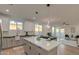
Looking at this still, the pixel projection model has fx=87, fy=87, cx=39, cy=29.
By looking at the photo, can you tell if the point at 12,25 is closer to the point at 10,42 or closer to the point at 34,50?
the point at 10,42

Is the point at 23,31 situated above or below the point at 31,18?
below

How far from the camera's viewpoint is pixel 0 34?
3.94 feet

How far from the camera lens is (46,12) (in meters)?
1.22

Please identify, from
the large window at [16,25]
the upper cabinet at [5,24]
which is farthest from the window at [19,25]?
the upper cabinet at [5,24]

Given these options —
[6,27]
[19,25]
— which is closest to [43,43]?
[19,25]

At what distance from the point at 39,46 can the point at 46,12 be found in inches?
20.0

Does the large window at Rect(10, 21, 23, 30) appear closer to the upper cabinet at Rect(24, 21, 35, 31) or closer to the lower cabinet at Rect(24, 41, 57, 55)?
the upper cabinet at Rect(24, 21, 35, 31)

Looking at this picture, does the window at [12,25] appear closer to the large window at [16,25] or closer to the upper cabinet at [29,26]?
the large window at [16,25]

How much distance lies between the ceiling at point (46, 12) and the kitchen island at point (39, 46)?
310mm

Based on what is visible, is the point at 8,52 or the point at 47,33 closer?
the point at 8,52

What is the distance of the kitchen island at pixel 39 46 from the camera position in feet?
3.95

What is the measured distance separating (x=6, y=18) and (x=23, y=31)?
0.30m
